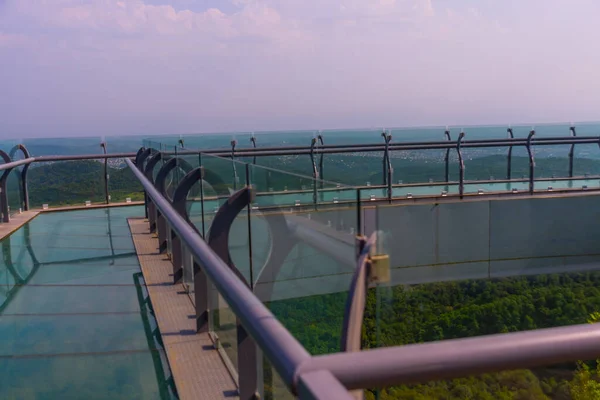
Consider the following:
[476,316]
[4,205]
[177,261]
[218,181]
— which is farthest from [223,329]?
[4,205]

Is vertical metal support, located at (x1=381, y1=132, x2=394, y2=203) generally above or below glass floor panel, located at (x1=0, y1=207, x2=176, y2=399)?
above

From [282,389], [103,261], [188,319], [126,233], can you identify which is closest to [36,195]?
[126,233]

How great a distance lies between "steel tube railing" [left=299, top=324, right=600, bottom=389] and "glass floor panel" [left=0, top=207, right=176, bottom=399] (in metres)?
1.97

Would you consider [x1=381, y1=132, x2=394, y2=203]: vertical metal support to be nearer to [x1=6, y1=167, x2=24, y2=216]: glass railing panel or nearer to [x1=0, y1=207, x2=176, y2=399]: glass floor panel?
[x1=0, y1=207, x2=176, y2=399]: glass floor panel

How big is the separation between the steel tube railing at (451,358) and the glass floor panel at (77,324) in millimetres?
1968

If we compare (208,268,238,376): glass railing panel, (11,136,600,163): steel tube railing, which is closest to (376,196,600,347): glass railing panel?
(11,136,600,163): steel tube railing

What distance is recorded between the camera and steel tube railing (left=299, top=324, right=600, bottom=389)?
41.2 inches

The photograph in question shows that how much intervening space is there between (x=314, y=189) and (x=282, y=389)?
68 centimetres

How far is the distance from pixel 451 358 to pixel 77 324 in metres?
3.23

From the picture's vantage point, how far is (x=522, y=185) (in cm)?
1145

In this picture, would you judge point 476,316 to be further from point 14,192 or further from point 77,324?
point 14,192

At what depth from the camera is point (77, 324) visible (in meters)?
3.83

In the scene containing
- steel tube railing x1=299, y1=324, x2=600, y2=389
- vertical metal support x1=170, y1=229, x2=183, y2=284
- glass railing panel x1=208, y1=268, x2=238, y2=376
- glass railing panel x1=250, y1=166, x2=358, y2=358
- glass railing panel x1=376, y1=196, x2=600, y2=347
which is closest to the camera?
steel tube railing x1=299, y1=324, x2=600, y2=389

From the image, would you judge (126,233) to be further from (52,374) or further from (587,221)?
(587,221)
